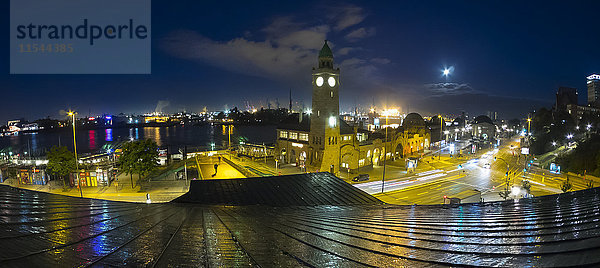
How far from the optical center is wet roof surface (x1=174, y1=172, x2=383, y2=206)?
49.3 feet

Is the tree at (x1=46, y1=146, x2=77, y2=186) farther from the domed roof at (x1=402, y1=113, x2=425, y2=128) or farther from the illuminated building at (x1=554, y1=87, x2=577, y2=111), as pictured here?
the illuminated building at (x1=554, y1=87, x2=577, y2=111)

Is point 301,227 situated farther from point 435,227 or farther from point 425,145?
point 425,145

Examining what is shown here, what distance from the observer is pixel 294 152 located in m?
45.2

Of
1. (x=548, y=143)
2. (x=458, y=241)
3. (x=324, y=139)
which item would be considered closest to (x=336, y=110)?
(x=324, y=139)

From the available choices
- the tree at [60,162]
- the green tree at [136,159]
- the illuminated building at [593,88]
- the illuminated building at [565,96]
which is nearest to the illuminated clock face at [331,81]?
the green tree at [136,159]

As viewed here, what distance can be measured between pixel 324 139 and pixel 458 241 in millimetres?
33696

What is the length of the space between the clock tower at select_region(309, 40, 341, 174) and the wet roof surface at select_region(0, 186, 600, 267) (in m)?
31.3

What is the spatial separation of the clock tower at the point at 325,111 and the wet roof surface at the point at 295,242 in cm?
3131

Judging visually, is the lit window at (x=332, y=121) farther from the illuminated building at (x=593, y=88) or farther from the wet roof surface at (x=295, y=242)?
the illuminated building at (x=593, y=88)

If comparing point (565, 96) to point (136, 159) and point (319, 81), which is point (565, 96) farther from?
point (136, 159)

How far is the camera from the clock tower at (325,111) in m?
39.1

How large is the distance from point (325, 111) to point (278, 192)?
24.3m

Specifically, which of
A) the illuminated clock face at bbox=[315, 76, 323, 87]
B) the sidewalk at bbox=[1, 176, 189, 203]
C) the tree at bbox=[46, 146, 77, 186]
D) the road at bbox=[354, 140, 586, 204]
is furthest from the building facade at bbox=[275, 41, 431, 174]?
the tree at bbox=[46, 146, 77, 186]

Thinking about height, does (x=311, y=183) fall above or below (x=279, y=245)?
below
